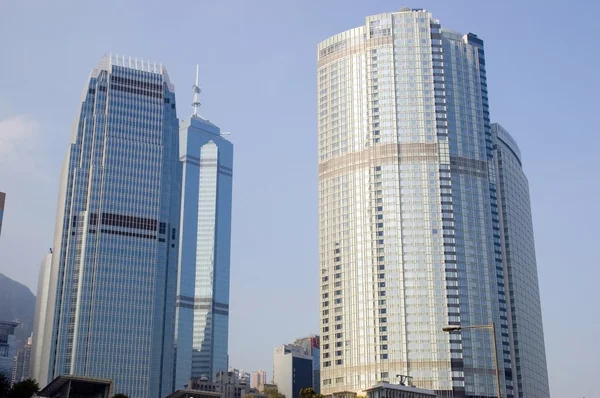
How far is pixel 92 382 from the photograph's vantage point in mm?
176500

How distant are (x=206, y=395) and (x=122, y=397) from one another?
38805 millimetres

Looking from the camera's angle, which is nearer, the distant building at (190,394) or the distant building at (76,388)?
the distant building at (76,388)

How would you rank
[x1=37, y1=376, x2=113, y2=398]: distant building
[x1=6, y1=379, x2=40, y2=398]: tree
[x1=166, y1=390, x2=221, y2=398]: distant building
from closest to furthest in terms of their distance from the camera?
1. [x1=6, y1=379, x2=40, y2=398]: tree
2. [x1=37, y1=376, x2=113, y2=398]: distant building
3. [x1=166, y1=390, x2=221, y2=398]: distant building

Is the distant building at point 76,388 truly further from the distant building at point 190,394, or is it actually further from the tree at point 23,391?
the tree at point 23,391

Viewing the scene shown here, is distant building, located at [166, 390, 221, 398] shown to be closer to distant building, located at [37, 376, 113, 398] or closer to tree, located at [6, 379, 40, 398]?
distant building, located at [37, 376, 113, 398]

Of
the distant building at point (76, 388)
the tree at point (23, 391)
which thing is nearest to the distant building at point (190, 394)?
the distant building at point (76, 388)

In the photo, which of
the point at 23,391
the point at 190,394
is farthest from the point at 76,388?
the point at 190,394

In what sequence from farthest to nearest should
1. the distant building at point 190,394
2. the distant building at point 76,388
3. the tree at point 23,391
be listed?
the distant building at point 190,394 → the distant building at point 76,388 → the tree at point 23,391

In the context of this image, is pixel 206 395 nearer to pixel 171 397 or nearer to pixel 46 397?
pixel 171 397

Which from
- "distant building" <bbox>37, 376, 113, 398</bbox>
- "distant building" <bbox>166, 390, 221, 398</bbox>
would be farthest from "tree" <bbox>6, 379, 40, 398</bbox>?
"distant building" <bbox>166, 390, 221, 398</bbox>

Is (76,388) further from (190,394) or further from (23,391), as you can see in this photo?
(190,394)

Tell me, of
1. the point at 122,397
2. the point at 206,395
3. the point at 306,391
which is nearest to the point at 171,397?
the point at 206,395

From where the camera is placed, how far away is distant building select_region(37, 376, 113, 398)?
173 metres

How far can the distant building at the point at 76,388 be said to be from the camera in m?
173
